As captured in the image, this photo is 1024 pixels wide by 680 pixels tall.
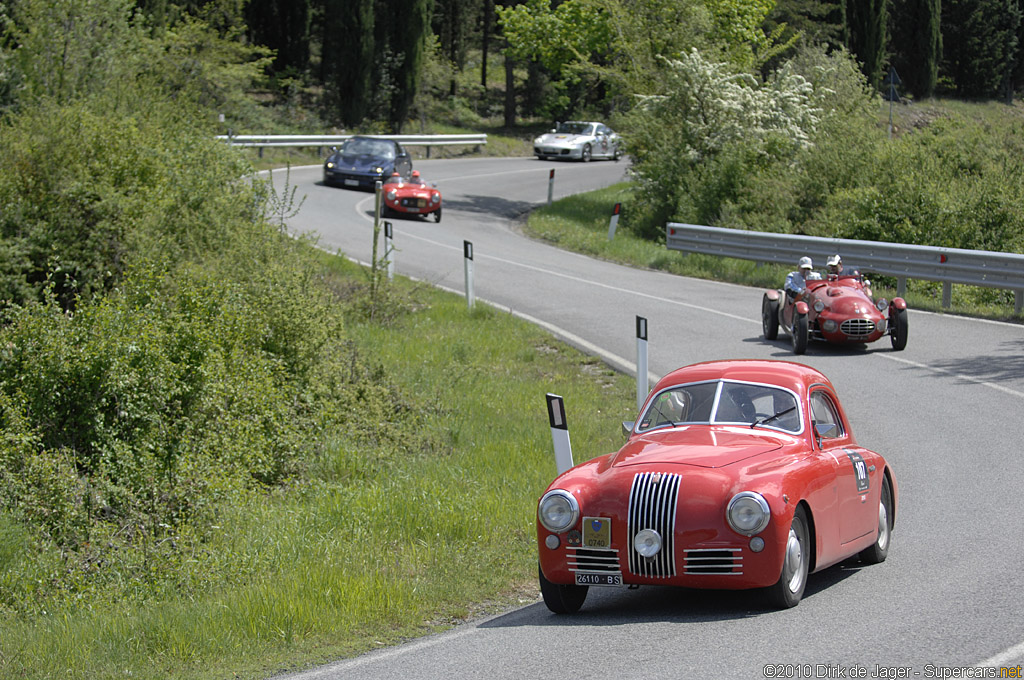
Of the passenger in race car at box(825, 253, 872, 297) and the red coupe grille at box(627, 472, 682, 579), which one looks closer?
the red coupe grille at box(627, 472, 682, 579)

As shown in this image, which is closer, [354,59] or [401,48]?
[354,59]

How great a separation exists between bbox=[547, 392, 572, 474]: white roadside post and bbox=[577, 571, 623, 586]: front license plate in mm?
1988

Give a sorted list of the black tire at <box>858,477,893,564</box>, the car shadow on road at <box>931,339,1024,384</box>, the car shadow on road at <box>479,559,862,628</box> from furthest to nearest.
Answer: the car shadow on road at <box>931,339,1024,384</box>, the black tire at <box>858,477,893,564</box>, the car shadow on road at <box>479,559,862,628</box>

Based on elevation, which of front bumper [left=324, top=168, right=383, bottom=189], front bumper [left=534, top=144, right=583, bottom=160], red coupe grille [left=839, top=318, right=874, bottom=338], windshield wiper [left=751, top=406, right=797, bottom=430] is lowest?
red coupe grille [left=839, top=318, right=874, bottom=338]

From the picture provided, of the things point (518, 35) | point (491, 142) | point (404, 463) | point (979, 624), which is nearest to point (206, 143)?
point (404, 463)

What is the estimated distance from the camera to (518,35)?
3881cm

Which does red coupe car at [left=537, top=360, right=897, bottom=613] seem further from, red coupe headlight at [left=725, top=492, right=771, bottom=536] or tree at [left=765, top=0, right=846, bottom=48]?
tree at [left=765, top=0, right=846, bottom=48]

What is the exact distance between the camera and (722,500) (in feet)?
21.9

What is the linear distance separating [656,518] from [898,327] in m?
10.3

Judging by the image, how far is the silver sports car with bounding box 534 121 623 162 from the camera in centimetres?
5238

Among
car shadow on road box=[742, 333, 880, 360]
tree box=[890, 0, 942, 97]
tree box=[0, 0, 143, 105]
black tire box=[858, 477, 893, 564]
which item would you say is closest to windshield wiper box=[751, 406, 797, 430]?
black tire box=[858, 477, 893, 564]

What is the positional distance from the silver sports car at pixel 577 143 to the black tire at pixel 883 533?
147 ft

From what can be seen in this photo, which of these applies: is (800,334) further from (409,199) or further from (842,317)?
(409,199)

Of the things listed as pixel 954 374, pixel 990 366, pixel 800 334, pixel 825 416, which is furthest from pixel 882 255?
pixel 825 416
